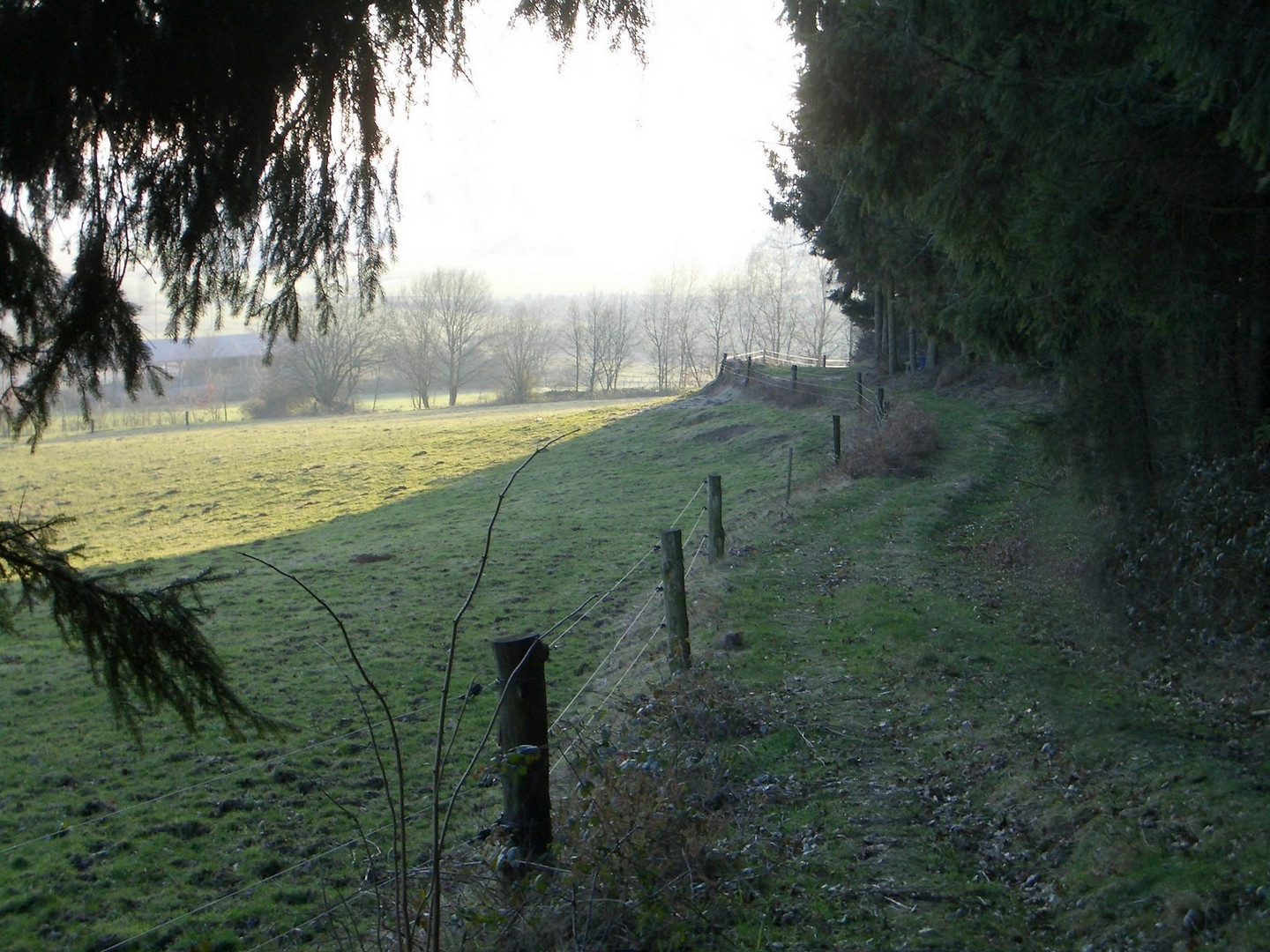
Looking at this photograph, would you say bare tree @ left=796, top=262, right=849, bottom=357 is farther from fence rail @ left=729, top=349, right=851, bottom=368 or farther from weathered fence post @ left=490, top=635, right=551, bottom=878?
weathered fence post @ left=490, top=635, right=551, bottom=878

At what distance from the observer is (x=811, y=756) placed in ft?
21.7

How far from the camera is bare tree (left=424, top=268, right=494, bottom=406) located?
40.2m

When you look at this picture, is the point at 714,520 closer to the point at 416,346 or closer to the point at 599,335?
the point at 416,346

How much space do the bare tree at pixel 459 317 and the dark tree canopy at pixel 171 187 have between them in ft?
103

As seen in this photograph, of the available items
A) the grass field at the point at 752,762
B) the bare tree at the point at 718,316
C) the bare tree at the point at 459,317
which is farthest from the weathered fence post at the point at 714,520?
the bare tree at the point at 718,316

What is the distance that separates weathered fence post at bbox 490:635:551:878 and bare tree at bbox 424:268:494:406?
31658 millimetres

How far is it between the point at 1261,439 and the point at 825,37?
14.3 feet

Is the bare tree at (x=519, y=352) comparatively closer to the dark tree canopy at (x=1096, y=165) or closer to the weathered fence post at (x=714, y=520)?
the weathered fence post at (x=714, y=520)

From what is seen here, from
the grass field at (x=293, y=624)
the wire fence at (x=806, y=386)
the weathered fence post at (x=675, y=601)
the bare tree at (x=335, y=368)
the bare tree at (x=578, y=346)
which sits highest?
the bare tree at (x=578, y=346)

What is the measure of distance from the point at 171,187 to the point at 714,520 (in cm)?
1013

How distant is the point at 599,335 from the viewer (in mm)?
66250

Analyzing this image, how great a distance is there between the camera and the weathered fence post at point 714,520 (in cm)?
1295

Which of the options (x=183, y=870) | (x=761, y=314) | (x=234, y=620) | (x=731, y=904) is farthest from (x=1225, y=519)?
(x=761, y=314)

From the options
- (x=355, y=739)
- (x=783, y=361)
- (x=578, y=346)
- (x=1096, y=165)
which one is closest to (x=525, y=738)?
(x=1096, y=165)
